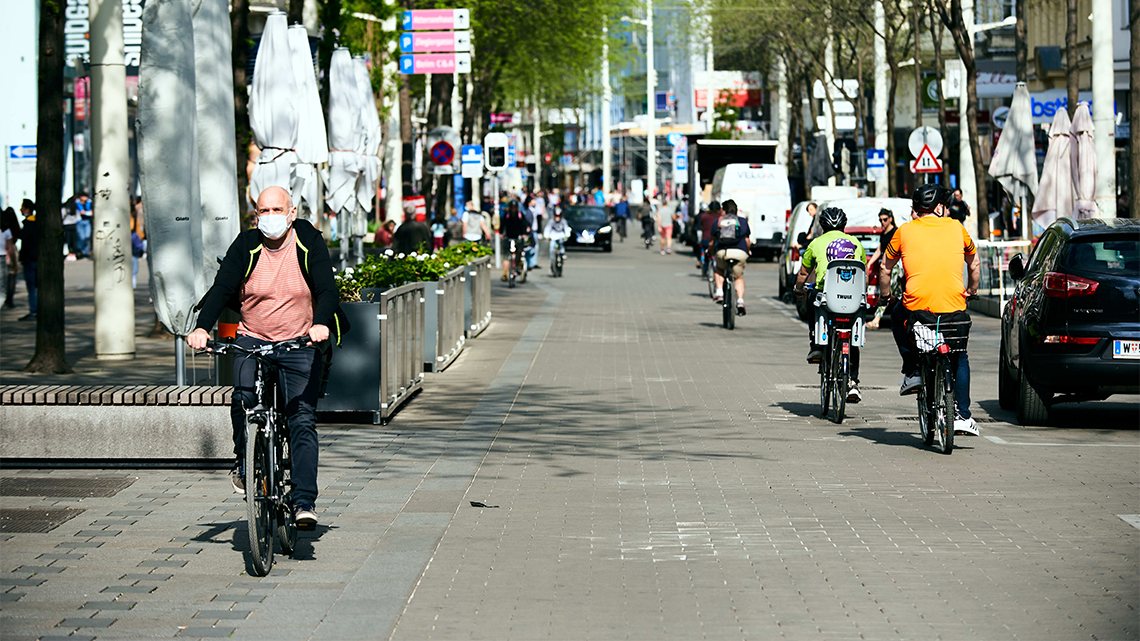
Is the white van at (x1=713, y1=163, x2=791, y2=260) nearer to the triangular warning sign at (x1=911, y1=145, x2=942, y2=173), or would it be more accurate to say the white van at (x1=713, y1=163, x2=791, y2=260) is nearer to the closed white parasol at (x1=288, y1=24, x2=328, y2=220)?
the triangular warning sign at (x1=911, y1=145, x2=942, y2=173)

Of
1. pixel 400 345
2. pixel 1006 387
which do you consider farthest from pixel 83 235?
pixel 1006 387

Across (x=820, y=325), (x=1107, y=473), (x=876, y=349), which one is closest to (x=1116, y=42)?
(x=876, y=349)

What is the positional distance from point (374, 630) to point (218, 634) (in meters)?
0.55

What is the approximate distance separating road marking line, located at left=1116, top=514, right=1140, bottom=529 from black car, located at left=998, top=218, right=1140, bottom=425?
312 centimetres

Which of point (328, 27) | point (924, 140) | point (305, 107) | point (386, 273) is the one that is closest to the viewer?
point (386, 273)

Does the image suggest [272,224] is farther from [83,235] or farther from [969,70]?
[83,235]

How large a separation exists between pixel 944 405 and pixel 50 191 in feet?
28.1

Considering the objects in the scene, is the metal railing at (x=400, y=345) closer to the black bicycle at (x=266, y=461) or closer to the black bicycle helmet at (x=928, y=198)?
the black bicycle helmet at (x=928, y=198)

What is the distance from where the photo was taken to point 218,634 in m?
5.81

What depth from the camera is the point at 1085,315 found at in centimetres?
1152

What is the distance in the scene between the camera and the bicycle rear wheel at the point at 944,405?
1053 centimetres

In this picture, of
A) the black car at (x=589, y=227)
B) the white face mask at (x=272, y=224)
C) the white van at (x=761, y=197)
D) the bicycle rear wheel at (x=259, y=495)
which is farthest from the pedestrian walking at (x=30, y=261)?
the black car at (x=589, y=227)

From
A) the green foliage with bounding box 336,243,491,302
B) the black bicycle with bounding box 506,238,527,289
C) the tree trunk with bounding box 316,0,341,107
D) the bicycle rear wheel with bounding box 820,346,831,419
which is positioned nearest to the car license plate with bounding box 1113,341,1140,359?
the bicycle rear wheel with bounding box 820,346,831,419

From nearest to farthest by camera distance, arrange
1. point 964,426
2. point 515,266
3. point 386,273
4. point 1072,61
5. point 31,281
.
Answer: point 964,426, point 386,273, point 31,281, point 1072,61, point 515,266
